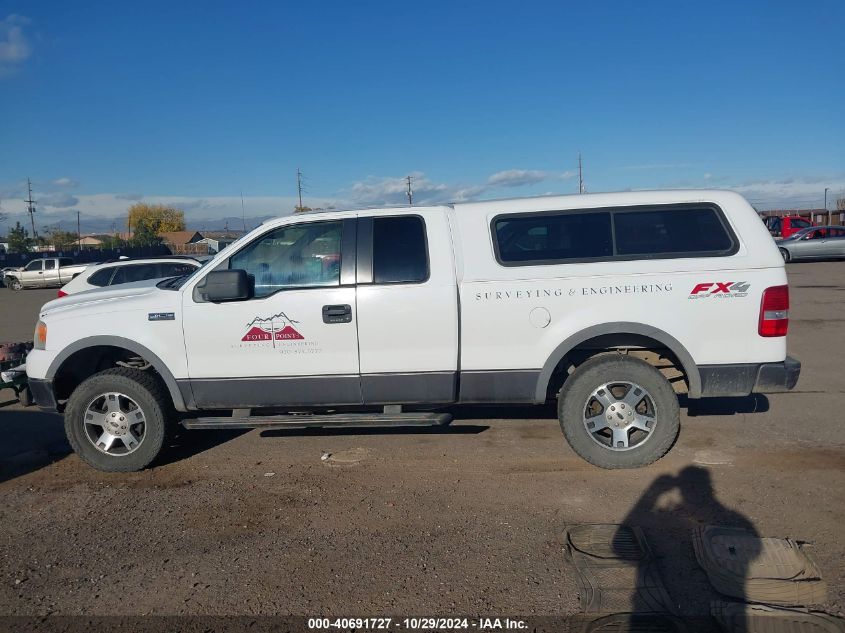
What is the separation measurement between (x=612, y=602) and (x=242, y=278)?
3.38 meters

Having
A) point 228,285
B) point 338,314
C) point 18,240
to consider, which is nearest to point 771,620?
point 338,314

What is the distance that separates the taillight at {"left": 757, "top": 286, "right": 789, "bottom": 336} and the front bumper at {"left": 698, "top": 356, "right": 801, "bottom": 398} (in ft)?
0.88

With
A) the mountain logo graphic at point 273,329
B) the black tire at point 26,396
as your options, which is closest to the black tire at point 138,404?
the black tire at point 26,396

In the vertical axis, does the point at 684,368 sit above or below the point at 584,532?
above

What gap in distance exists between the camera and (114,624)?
11.1 feet

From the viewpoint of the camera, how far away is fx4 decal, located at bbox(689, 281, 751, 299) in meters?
4.98

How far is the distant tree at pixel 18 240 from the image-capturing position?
7031 cm

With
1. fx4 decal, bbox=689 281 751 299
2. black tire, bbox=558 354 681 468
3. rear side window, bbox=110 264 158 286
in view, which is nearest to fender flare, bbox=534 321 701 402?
black tire, bbox=558 354 681 468

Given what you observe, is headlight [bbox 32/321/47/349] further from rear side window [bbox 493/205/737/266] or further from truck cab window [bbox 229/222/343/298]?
rear side window [bbox 493/205/737/266]

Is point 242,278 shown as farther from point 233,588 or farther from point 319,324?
point 233,588

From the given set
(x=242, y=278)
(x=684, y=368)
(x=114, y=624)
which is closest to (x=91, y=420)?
(x=242, y=278)

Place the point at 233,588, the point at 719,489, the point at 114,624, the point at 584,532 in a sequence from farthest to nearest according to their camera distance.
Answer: the point at 719,489
the point at 584,532
the point at 233,588
the point at 114,624

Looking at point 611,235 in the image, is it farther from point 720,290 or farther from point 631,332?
point 720,290

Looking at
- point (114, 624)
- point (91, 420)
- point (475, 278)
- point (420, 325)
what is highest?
point (475, 278)
